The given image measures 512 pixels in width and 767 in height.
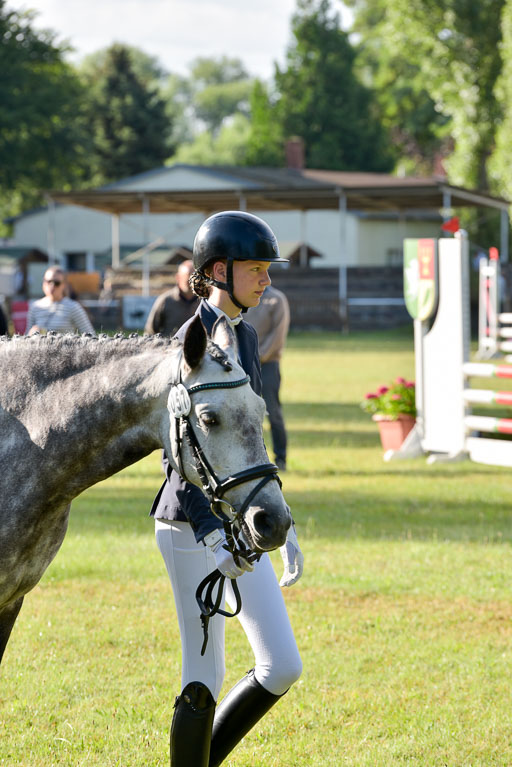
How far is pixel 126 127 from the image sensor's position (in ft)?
204

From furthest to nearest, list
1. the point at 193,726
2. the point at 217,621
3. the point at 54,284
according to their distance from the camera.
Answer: the point at 54,284 → the point at 217,621 → the point at 193,726

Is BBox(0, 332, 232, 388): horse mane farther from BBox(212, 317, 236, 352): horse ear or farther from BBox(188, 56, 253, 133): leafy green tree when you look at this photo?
BBox(188, 56, 253, 133): leafy green tree

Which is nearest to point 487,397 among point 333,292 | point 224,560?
point 224,560

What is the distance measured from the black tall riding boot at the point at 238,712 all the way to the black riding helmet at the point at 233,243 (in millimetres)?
1417

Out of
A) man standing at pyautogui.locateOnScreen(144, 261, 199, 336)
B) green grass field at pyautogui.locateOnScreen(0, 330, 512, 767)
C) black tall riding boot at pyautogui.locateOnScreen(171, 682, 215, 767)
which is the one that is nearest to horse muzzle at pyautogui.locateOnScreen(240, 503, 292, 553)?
black tall riding boot at pyautogui.locateOnScreen(171, 682, 215, 767)

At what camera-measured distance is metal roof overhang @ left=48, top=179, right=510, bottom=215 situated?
31266 millimetres

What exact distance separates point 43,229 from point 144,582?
169 ft

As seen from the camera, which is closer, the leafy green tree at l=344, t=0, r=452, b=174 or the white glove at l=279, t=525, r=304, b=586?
the white glove at l=279, t=525, r=304, b=586

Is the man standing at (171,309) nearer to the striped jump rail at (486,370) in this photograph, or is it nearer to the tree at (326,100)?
the striped jump rail at (486,370)

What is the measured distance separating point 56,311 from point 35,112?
4192cm

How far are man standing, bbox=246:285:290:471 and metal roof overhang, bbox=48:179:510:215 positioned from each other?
2081cm

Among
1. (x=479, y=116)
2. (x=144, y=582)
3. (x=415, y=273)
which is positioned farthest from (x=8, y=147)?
(x=144, y=582)

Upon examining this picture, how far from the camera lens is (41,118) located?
50.4m

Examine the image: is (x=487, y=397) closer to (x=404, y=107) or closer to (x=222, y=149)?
(x=404, y=107)
